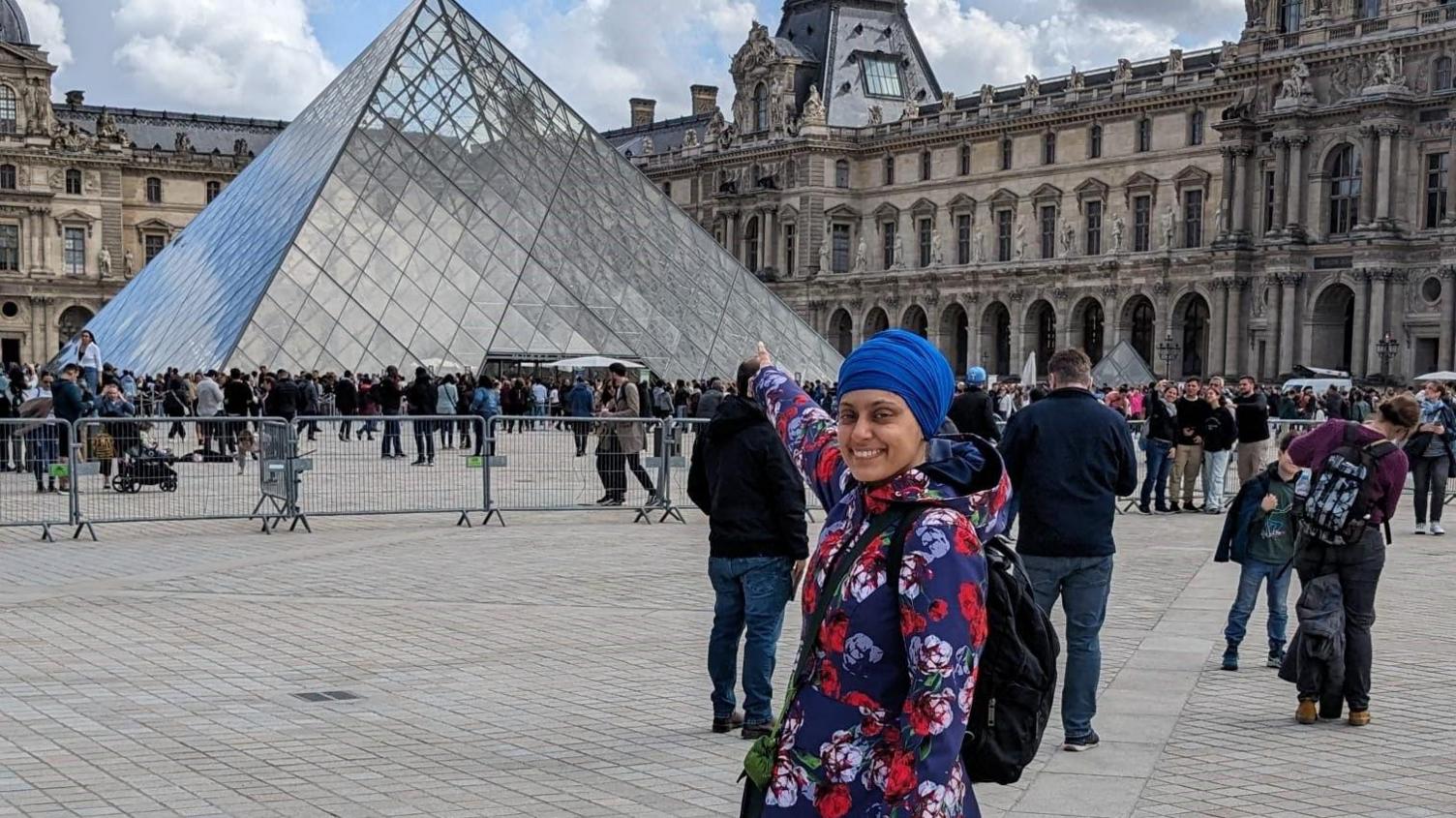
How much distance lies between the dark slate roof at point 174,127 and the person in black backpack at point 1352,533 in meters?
77.7

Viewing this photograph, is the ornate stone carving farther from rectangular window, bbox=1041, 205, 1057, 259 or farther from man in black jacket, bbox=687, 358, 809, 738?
man in black jacket, bbox=687, 358, 809, 738

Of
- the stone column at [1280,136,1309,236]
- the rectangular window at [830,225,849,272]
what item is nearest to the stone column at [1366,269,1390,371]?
the stone column at [1280,136,1309,236]

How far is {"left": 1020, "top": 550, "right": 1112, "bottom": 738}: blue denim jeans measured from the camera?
6273mm

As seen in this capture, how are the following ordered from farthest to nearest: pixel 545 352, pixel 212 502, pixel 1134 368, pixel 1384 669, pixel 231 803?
pixel 1134 368
pixel 545 352
pixel 212 502
pixel 1384 669
pixel 231 803

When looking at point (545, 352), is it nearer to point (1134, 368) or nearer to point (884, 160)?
point (1134, 368)

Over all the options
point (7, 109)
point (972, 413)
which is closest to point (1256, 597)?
point (972, 413)

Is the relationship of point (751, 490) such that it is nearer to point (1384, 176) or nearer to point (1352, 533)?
point (1352, 533)

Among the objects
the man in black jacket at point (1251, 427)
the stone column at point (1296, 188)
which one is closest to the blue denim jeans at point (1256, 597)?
the man in black jacket at point (1251, 427)

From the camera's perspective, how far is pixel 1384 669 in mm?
8195

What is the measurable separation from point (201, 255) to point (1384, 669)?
28.7 metres

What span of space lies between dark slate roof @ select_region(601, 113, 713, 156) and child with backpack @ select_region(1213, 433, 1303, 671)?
230ft

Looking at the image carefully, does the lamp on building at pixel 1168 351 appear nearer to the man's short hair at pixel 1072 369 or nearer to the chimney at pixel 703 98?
the chimney at pixel 703 98

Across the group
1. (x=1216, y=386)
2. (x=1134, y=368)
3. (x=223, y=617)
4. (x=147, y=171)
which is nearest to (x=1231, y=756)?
(x=223, y=617)

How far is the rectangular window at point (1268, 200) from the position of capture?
161ft
